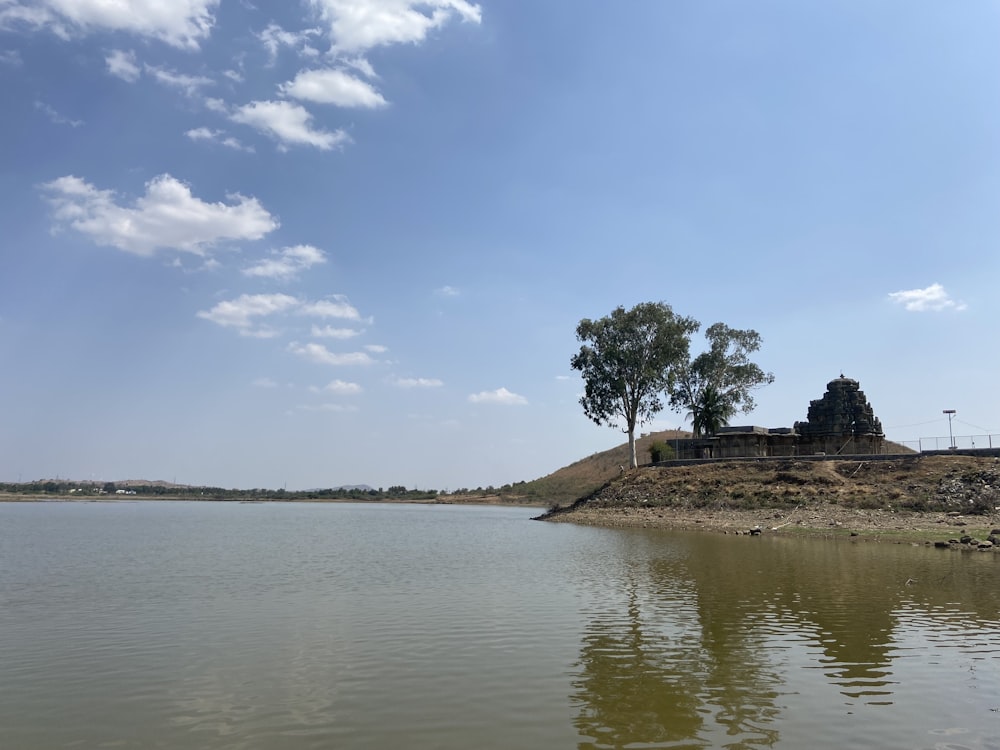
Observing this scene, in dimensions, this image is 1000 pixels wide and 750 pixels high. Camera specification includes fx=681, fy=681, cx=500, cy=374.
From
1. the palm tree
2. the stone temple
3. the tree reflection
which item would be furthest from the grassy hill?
the tree reflection

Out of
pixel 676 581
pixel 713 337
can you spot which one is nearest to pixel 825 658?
pixel 676 581

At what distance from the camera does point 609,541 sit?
44562 millimetres

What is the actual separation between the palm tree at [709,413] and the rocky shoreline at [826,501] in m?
13.9

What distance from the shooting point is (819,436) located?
77250 millimetres

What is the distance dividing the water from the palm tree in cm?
5712

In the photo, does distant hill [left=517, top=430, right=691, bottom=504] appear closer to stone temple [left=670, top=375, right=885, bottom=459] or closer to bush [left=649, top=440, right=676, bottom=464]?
bush [left=649, top=440, right=676, bottom=464]

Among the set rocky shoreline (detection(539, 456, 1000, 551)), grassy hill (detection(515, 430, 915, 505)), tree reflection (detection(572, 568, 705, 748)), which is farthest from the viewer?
grassy hill (detection(515, 430, 915, 505))

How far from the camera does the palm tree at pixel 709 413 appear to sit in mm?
86812

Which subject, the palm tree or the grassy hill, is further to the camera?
the grassy hill

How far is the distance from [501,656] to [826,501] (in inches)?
1841

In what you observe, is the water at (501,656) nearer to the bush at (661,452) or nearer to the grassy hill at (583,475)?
the bush at (661,452)

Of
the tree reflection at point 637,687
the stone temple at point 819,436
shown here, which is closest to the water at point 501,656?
the tree reflection at point 637,687

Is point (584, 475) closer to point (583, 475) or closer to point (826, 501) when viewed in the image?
point (583, 475)

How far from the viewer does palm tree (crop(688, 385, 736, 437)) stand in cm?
8681
